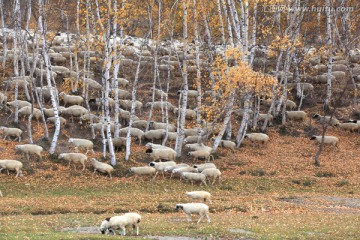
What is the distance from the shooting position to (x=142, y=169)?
30.9 metres

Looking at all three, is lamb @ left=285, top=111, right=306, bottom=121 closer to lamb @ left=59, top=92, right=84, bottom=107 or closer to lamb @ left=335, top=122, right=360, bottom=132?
lamb @ left=335, top=122, right=360, bottom=132

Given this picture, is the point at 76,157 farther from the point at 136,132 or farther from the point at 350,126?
the point at 350,126

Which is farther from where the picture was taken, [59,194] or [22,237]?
[59,194]

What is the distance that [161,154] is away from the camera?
33.9m

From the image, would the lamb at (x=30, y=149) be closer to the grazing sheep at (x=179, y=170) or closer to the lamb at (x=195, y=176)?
the grazing sheep at (x=179, y=170)

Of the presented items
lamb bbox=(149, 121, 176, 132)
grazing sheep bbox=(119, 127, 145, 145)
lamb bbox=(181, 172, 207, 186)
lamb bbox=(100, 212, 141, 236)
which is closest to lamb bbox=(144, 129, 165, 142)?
grazing sheep bbox=(119, 127, 145, 145)

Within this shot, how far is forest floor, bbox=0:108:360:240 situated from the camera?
19062 millimetres

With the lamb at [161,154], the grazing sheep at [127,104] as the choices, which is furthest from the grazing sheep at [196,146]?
the grazing sheep at [127,104]

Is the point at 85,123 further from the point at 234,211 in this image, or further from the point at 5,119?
the point at 234,211

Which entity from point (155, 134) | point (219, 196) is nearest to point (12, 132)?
point (155, 134)

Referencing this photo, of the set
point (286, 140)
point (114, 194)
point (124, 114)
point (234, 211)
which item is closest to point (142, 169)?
point (114, 194)

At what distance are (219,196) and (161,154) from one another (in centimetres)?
692

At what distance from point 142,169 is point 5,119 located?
41.2 ft

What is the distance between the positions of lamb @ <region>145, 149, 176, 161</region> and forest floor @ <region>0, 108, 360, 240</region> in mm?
836
